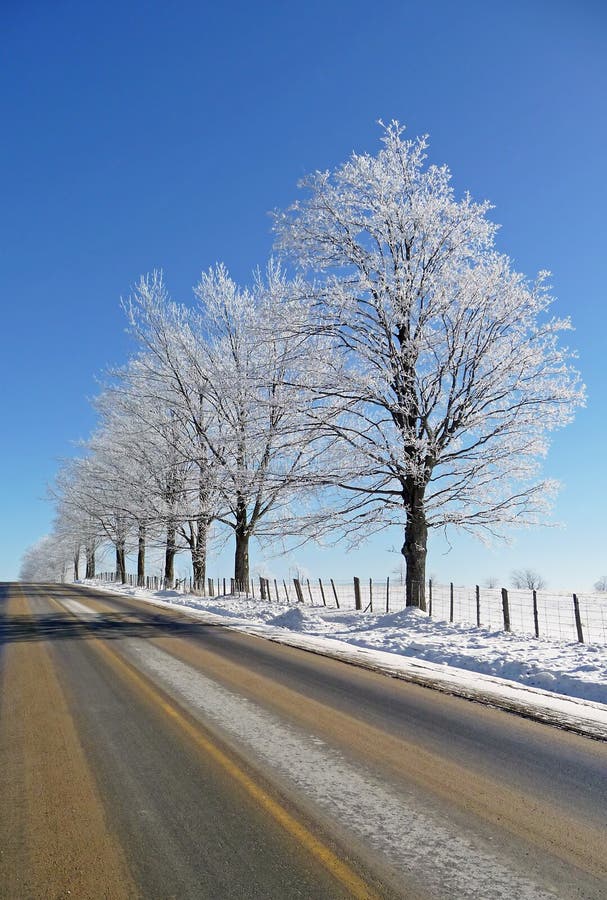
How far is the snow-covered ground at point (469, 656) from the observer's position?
24.8 feet

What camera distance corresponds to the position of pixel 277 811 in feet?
12.4

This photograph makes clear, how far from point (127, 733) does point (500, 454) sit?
42.1 feet

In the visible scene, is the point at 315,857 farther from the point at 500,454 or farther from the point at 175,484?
the point at 175,484

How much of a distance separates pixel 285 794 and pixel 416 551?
495 inches

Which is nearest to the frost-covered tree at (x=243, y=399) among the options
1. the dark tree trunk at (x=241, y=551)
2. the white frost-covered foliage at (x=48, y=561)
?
the dark tree trunk at (x=241, y=551)

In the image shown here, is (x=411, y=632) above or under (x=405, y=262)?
under

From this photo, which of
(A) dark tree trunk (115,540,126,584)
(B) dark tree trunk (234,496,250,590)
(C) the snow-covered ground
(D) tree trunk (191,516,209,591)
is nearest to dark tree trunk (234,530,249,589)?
Answer: (B) dark tree trunk (234,496,250,590)

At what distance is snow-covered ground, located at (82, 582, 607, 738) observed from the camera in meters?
7.57

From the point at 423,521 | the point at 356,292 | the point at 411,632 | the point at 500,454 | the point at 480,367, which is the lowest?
the point at 411,632

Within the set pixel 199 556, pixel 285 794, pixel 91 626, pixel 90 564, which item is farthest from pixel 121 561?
pixel 285 794

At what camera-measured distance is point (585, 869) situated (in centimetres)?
325

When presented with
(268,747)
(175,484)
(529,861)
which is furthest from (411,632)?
(175,484)

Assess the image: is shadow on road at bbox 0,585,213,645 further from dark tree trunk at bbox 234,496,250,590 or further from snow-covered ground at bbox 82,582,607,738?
dark tree trunk at bbox 234,496,250,590

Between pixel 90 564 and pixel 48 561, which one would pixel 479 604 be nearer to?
pixel 90 564
